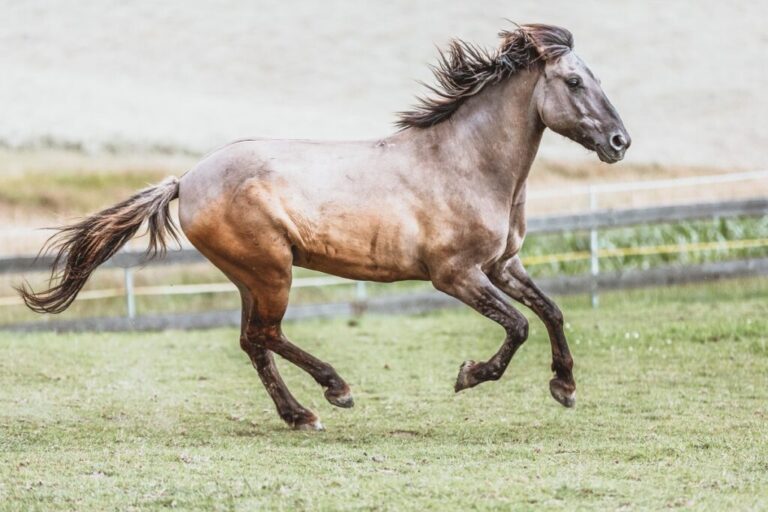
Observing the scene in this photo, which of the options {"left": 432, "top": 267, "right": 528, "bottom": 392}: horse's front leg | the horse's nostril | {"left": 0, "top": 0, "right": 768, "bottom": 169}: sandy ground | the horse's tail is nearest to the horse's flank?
{"left": 432, "top": 267, "right": 528, "bottom": 392}: horse's front leg

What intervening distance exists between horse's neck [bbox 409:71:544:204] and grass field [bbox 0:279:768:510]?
143 centimetres

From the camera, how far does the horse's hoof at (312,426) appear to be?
21.6 feet

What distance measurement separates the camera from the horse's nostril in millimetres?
6273

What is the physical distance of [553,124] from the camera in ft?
21.2

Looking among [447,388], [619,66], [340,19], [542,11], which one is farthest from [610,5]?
[447,388]

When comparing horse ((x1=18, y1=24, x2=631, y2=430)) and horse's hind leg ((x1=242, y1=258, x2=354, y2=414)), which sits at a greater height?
horse ((x1=18, y1=24, x2=631, y2=430))

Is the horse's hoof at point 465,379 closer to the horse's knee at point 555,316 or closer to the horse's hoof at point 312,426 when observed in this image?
the horse's knee at point 555,316

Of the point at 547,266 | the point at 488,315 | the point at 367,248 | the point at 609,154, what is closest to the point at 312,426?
the point at 367,248

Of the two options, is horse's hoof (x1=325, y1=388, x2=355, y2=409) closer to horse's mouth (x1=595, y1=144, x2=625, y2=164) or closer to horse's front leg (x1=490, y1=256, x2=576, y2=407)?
horse's front leg (x1=490, y1=256, x2=576, y2=407)

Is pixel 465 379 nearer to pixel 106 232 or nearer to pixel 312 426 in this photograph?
pixel 312 426

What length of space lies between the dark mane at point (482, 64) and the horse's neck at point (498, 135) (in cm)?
6

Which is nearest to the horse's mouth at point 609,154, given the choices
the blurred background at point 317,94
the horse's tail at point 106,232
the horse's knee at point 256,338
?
the horse's knee at point 256,338

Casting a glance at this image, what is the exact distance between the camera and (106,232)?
679 cm

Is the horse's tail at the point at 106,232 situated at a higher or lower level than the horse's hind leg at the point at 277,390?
higher
